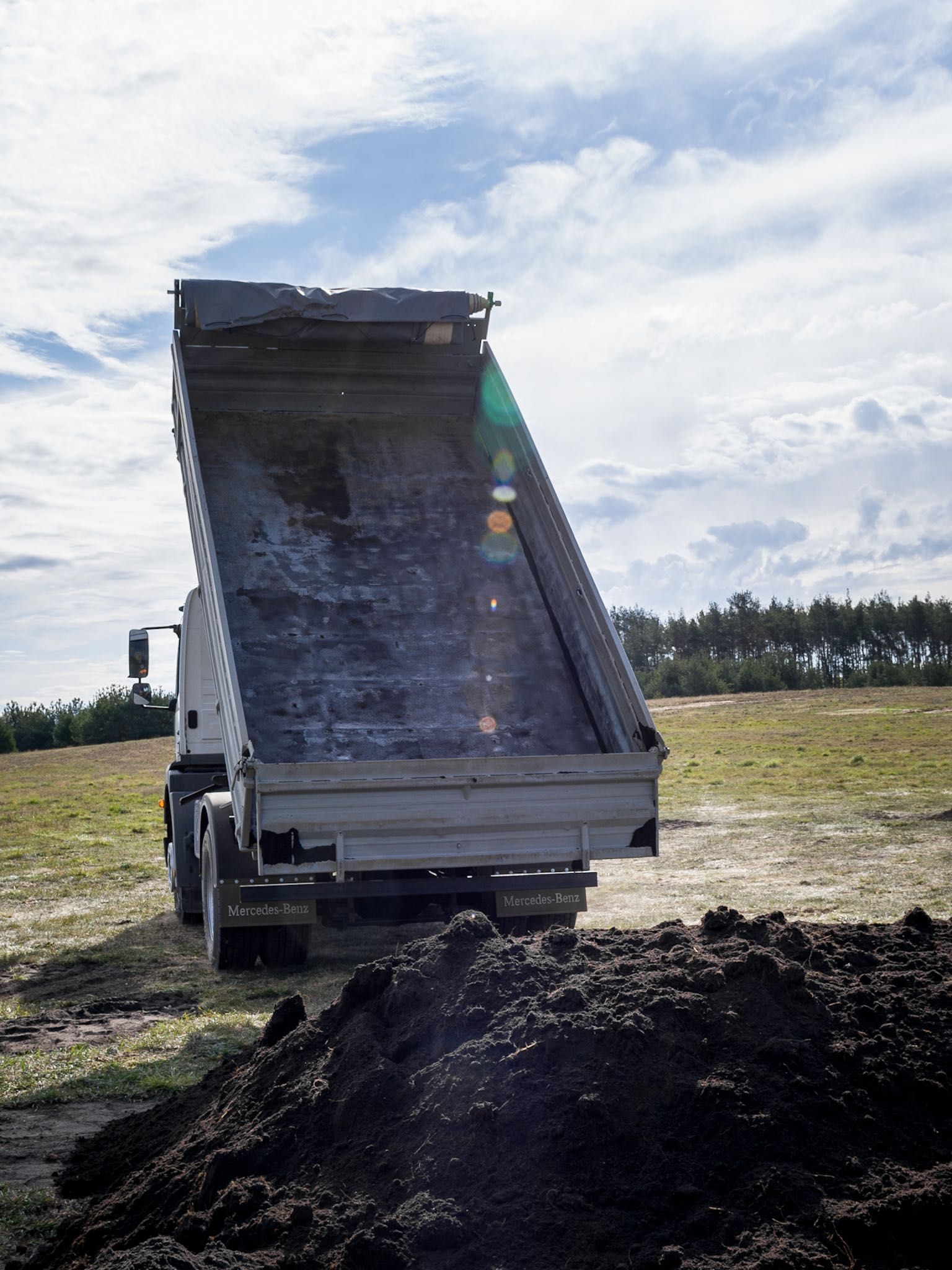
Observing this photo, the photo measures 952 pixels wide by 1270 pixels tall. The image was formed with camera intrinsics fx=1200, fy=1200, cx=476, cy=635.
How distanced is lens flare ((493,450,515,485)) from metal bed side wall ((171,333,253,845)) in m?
2.29

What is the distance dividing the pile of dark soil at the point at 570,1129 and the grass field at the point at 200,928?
0.93 meters

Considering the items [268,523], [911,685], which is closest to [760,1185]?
[268,523]

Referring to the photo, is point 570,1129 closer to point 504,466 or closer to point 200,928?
point 504,466

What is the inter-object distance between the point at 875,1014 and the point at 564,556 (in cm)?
415

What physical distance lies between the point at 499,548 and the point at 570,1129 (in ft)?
17.8

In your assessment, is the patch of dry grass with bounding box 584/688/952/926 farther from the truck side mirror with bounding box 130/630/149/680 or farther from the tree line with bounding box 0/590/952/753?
the tree line with bounding box 0/590/952/753

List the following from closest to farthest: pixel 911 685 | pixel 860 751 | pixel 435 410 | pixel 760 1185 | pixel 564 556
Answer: pixel 760 1185 < pixel 564 556 < pixel 435 410 < pixel 860 751 < pixel 911 685

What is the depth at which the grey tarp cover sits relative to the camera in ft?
31.0

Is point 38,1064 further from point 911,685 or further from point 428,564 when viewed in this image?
point 911,685

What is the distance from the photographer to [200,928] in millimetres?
11312

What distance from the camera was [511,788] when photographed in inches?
276

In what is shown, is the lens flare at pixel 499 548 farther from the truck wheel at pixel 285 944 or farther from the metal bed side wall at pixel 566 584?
the truck wheel at pixel 285 944

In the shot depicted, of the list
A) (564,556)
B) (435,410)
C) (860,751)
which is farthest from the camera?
(860,751)

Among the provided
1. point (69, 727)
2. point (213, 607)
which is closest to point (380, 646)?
point (213, 607)
